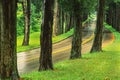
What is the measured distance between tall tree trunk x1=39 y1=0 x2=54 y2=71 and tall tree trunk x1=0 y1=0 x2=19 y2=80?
177 inches

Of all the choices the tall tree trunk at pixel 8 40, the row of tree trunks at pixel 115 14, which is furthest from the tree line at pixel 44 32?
the row of tree trunks at pixel 115 14

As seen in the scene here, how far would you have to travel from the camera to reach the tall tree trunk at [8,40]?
1441cm

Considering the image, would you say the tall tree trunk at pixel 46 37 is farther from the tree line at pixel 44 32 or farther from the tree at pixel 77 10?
the tree at pixel 77 10

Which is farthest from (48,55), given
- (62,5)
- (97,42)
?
(97,42)

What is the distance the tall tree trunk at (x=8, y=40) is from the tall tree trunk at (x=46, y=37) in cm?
450

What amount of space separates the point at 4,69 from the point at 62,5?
12041 millimetres

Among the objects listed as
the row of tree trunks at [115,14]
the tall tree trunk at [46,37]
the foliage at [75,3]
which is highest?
the foliage at [75,3]

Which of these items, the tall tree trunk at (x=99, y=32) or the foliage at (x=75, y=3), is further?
the tall tree trunk at (x=99, y=32)

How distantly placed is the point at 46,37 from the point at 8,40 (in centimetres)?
492

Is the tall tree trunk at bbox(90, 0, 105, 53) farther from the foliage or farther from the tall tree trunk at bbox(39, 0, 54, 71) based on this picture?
the tall tree trunk at bbox(39, 0, 54, 71)

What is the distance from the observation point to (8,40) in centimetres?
1459

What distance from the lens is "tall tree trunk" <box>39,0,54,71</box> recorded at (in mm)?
19094

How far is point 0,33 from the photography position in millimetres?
14633

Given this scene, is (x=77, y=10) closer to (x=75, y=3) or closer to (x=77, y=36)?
(x=75, y=3)
